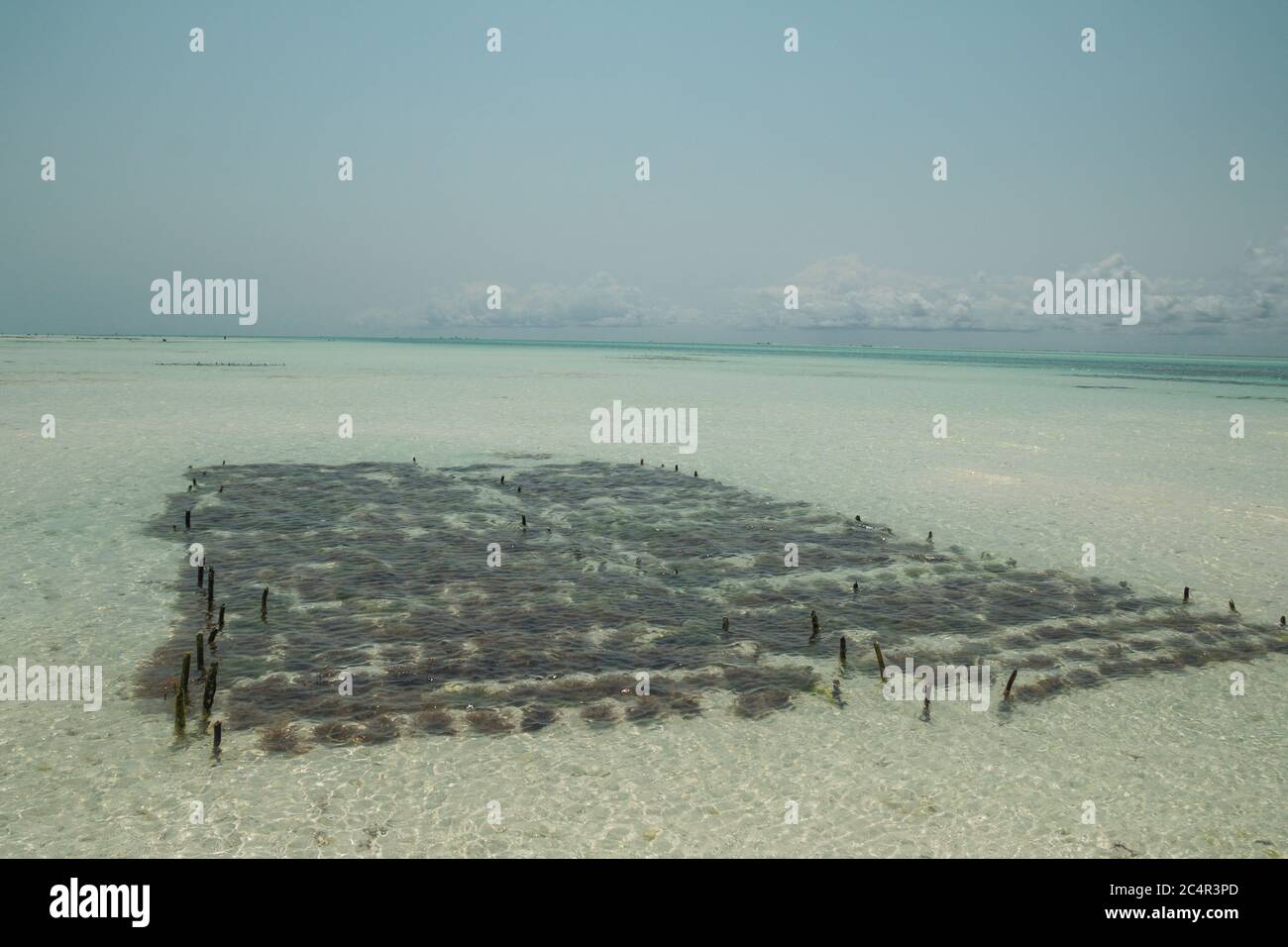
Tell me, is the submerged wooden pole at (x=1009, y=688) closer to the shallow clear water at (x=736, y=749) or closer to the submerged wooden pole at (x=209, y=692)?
the shallow clear water at (x=736, y=749)

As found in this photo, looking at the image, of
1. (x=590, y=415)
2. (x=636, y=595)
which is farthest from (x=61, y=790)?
(x=590, y=415)

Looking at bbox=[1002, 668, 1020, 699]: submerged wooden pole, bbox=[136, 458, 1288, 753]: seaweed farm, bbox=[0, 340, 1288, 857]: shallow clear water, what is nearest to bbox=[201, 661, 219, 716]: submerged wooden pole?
bbox=[136, 458, 1288, 753]: seaweed farm

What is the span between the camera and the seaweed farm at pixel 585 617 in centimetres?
1027

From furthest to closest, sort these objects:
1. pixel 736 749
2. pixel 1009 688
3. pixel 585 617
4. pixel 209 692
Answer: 1. pixel 585 617
2. pixel 1009 688
3. pixel 209 692
4. pixel 736 749

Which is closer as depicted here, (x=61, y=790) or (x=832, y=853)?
Answer: (x=832, y=853)

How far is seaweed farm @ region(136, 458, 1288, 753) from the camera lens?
10273mm

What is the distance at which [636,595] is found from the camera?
47.3ft

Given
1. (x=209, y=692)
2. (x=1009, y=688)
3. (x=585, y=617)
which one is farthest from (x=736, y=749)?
(x=209, y=692)

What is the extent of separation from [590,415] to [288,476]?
22705 mm

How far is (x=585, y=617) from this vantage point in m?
13.3

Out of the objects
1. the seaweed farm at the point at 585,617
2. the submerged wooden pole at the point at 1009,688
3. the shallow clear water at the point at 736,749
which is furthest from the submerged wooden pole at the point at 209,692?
the submerged wooden pole at the point at 1009,688

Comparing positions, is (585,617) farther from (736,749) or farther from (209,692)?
(209,692)
